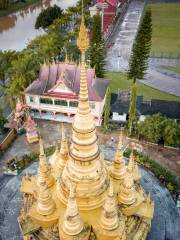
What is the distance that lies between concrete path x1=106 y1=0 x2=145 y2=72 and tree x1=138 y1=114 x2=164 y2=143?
21229 millimetres

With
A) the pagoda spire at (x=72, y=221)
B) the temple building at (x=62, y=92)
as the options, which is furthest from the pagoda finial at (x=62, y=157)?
the temple building at (x=62, y=92)

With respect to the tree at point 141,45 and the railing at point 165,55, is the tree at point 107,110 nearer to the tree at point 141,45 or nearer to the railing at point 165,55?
the tree at point 141,45

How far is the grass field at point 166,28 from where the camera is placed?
58838mm

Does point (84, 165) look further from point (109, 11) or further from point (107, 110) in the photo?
point (109, 11)

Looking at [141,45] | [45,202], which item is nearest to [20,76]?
[141,45]

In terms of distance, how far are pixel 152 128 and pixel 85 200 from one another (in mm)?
15171

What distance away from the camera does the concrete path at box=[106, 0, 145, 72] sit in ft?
175

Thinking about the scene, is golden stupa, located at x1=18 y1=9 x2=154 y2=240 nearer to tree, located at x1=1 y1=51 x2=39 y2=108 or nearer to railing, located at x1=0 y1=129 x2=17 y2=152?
railing, located at x1=0 y1=129 x2=17 y2=152

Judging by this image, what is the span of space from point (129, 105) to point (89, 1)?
192 ft

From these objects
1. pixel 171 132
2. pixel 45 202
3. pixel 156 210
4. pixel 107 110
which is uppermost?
pixel 45 202

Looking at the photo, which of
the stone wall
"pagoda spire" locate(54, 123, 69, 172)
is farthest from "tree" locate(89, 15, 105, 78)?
"pagoda spire" locate(54, 123, 69, 172)

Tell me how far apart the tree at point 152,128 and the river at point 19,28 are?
145ft

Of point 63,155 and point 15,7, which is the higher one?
point 15,7

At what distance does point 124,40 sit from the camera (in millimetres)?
64312
